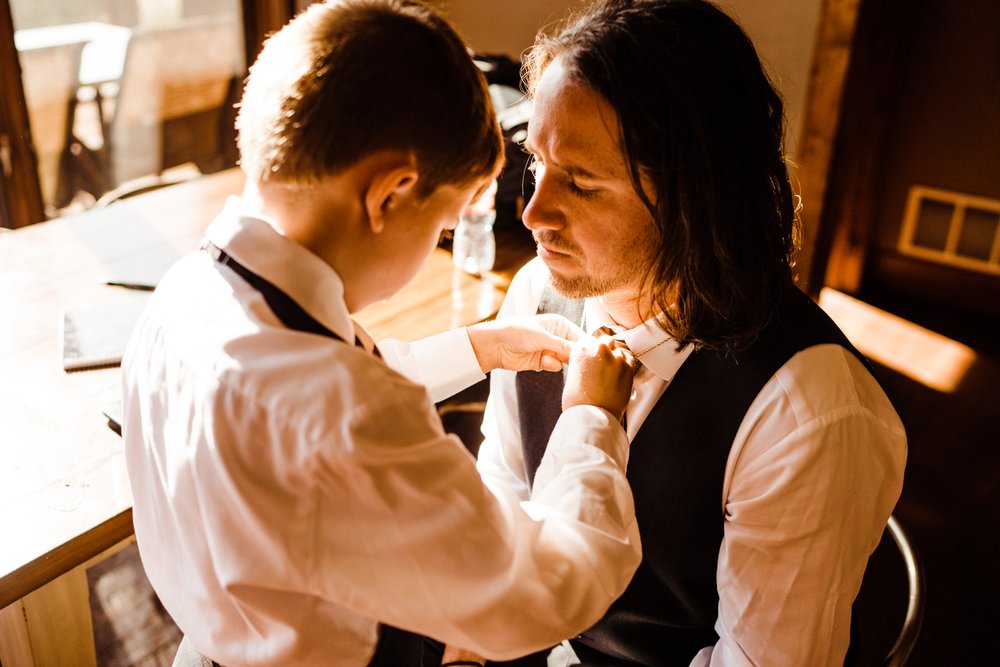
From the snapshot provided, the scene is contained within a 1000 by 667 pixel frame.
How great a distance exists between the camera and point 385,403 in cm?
77

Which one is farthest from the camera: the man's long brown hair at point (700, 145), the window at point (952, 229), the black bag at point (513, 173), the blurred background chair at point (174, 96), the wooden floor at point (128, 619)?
the blurred background chair at point (174, 96)

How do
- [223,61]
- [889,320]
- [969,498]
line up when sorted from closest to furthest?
[969,498] < [889,320] < [223,61]

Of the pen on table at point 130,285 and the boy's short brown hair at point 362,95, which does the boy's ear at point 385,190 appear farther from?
the pen on table at point 130,285

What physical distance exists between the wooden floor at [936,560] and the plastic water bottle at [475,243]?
1199 mm

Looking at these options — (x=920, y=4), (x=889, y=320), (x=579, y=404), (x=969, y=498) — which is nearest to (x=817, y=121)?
(x=920, y=4)

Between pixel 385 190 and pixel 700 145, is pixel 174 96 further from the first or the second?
pixel 385 190

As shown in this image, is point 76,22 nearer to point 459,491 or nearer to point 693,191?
point 693,191

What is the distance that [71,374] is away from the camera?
5.38 ft

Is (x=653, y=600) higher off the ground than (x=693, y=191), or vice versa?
(x=693, y=191)

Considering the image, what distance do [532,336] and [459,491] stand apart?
538 millimetres

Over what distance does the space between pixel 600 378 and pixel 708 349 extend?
8.7 inches

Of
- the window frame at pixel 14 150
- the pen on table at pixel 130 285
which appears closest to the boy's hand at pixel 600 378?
the pen on table at pixel 130 285

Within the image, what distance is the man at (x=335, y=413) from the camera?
0.78 metres

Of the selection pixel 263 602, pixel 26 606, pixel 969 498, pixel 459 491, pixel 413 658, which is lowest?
pixel 969 498
